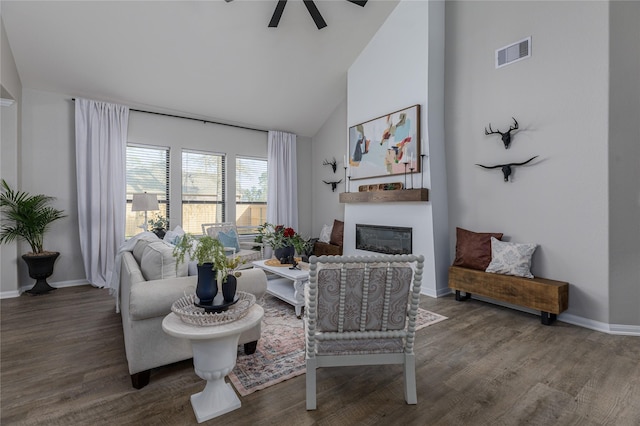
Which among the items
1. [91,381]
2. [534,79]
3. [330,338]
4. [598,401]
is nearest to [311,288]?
[330,338]

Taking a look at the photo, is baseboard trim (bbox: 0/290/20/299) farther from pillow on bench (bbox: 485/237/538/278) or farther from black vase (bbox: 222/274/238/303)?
pillow on bench (bbox: 485/237/538/278)

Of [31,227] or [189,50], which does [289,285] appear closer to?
[31,227]

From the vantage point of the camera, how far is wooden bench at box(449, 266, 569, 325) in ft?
9.70

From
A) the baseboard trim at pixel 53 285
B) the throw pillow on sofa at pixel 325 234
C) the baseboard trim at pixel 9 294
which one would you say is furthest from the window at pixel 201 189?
the baseboard trim at pixel 9 294

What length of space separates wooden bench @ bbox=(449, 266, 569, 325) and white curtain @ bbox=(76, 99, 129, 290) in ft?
16.0

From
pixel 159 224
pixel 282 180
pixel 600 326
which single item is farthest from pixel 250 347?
pixel 282 180

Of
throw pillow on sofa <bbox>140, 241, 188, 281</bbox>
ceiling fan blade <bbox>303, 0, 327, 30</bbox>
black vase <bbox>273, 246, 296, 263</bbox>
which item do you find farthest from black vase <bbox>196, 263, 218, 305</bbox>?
ceiling fan blade <bbox>303, 0, 327, 30</bbox>

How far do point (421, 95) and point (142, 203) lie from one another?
13.8 feet

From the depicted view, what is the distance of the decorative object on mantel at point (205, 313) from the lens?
1.61 m

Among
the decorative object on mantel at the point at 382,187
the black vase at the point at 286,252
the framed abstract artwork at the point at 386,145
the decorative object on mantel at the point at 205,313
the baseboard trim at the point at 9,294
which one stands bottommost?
the baseboard trim at the point at 9,294

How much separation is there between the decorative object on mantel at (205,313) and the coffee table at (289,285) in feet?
4.16

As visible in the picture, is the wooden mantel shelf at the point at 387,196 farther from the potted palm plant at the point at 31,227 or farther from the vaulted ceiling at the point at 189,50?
the potted palm plant at the point at 31,227

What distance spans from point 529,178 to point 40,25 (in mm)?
5837

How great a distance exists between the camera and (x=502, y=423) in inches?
64.3
